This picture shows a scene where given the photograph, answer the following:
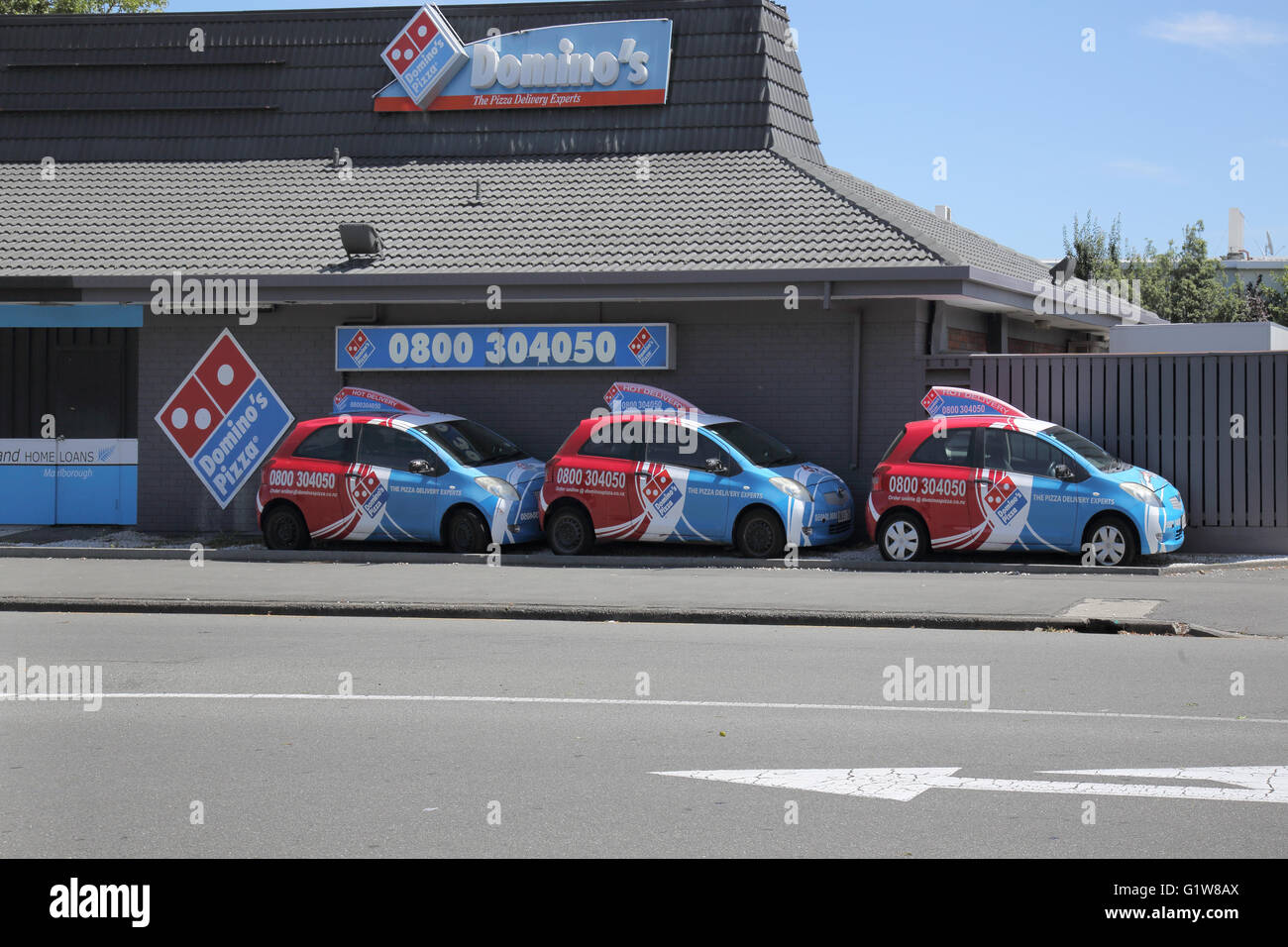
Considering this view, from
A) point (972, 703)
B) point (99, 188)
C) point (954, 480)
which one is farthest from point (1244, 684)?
point (99, 188)

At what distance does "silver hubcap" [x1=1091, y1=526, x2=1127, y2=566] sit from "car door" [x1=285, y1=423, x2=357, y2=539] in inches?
331

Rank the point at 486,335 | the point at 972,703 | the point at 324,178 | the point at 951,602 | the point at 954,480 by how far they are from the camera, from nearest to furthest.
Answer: the point at 972,703
the point at 951,602
the point at 954,480
the point at 486,335
the point at 324,178

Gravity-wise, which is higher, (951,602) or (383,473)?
(383,473)

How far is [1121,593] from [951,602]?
5.50 ft

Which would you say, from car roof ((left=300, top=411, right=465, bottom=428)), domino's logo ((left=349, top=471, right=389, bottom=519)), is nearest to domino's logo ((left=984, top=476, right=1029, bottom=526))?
car roof ((left=300, top=411, right=465, bottom=428))

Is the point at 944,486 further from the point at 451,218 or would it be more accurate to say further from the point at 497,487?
the point at 451,218

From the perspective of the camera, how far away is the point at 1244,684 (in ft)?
29.9

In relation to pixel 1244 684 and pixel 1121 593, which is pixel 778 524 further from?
pixel 1244 684

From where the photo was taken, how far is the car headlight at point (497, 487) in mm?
17047

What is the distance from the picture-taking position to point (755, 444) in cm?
1692

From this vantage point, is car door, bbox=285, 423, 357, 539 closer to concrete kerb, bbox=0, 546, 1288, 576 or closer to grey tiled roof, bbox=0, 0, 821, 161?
concrete kerb, bbox=0, 546, 1288, 576

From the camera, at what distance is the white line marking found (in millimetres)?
8273

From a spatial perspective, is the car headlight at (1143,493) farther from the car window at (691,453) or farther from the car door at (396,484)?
the car door at (396,484)
